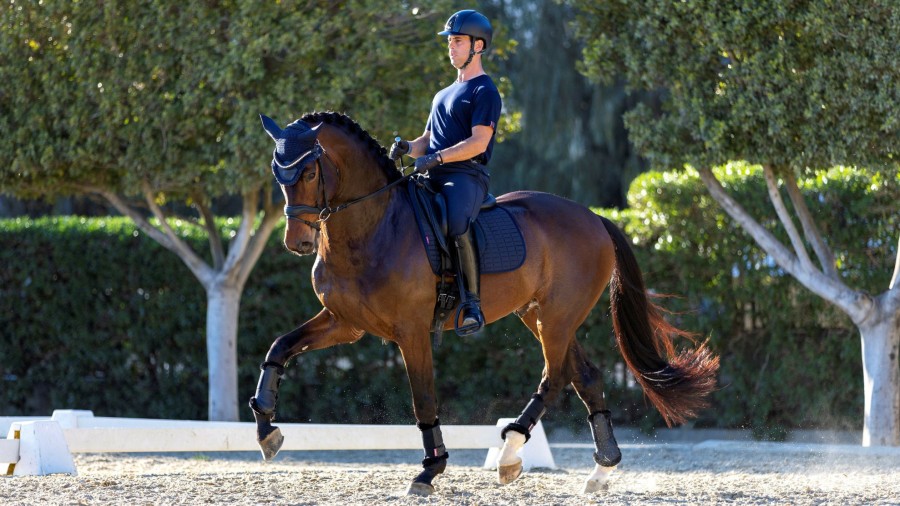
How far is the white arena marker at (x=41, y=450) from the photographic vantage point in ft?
24.0

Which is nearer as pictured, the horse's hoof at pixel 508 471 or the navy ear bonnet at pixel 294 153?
the navy ear bonnet at pixel 294 153

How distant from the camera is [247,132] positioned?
987cm

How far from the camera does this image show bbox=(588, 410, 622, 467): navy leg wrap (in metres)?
6.87

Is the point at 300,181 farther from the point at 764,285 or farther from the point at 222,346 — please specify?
the point at 764,285

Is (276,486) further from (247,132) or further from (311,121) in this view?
(247,132)

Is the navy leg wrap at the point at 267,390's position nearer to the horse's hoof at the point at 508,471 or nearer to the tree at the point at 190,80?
the horse's hoof at the point at 508,471

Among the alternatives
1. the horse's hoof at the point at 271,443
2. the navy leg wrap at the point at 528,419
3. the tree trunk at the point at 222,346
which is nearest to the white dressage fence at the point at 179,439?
the navy leg wrap at the point at 528,419

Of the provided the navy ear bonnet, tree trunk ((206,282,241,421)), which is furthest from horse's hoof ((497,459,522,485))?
tree trunk ((206,282,241,421))

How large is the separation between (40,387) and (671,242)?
7.38 m

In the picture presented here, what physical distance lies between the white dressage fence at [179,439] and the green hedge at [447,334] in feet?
10.7

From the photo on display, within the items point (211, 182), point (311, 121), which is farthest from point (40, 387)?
point (311, 121)

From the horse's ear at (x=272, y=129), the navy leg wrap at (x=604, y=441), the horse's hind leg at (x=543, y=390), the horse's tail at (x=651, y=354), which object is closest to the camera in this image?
the horse's ear at (x=272, y=129)

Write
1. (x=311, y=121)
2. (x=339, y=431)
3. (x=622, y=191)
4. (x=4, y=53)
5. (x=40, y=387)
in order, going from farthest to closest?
1. (x=622, y=191)
2. (x=40, y=387)
3. (x=4, y=53)
4. (x=339, y=431)
5. (x=311, y=121)

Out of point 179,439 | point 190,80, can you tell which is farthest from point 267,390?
point 190,80
